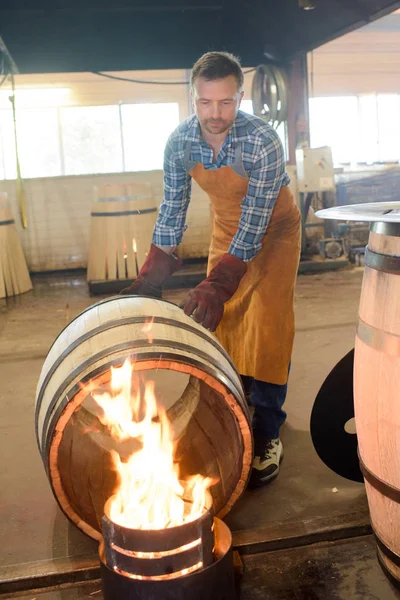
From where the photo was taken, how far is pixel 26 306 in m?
6.12

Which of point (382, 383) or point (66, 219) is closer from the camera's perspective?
point (382, 383)

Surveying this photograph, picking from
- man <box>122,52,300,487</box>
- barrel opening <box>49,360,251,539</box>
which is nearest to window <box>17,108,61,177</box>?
man <box>122,52,300,487</box>

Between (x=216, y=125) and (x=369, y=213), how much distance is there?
0.84 metres

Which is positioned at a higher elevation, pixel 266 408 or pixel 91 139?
pixel 91 139

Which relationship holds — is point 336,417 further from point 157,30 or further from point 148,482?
point 157,30

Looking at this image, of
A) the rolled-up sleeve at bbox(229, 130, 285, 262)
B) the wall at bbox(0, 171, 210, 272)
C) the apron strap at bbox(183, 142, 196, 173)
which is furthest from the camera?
the wall at bbox(0, 171, 210, 272)

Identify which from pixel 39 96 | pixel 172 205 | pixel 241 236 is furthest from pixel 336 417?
pixel 39 96

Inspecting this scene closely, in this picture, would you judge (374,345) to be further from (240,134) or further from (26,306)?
(26,306)

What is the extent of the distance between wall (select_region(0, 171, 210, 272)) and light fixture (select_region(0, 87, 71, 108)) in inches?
303

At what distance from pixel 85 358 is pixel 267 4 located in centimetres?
564

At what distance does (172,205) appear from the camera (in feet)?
8.73

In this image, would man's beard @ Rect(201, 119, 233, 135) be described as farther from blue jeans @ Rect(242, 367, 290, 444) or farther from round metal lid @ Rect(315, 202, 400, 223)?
blue jeans @ Rect(242, 367, 290, 444)

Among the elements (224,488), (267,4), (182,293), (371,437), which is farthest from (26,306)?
(371,437)

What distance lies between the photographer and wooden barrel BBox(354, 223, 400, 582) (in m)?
1.59
